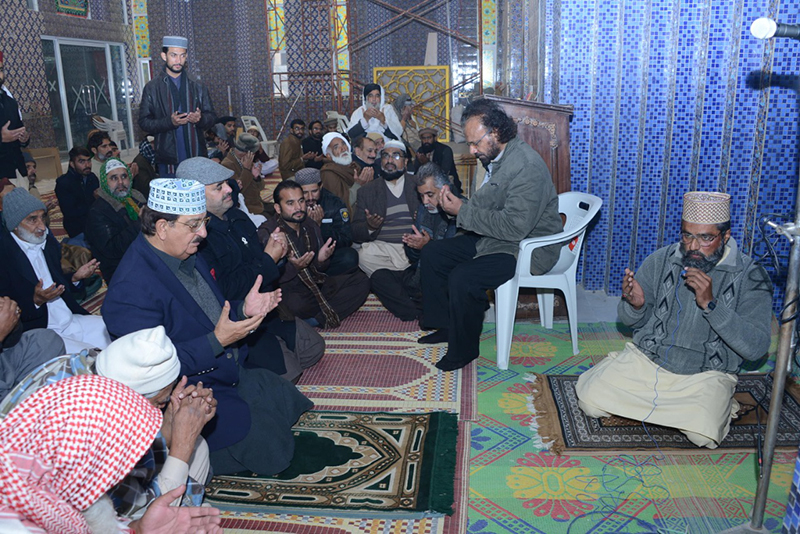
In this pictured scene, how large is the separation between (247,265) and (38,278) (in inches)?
45.5

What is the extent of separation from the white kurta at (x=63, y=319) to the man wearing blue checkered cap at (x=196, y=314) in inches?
46.3

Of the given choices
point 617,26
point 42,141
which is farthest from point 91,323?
point 42,141

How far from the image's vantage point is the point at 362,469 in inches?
118

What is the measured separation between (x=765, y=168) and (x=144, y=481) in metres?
3.82

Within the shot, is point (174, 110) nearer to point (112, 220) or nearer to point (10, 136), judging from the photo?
point (112, 220)

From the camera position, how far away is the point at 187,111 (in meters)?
5.09

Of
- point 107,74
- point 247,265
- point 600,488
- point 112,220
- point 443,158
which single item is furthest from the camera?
point 107,74

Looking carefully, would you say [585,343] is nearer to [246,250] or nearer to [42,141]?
[246,250]

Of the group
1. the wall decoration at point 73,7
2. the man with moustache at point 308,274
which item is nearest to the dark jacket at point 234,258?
the man with moustache at point 308,274

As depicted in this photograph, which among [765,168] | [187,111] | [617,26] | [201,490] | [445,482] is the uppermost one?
[617,26]

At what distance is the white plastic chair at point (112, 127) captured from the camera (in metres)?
12.6

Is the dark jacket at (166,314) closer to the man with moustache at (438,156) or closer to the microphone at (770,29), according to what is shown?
the microphone at (770,29)

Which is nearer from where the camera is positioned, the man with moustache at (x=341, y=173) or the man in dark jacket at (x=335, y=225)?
the man in dark jacket at (x=335, y=225)

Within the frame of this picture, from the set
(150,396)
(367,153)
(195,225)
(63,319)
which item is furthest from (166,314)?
(367,153)
